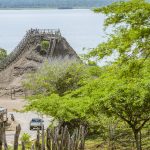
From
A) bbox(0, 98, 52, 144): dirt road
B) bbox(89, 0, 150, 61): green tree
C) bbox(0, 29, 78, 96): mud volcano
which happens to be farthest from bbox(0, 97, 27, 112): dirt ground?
bbox(89, 0, 150, 61): green tree

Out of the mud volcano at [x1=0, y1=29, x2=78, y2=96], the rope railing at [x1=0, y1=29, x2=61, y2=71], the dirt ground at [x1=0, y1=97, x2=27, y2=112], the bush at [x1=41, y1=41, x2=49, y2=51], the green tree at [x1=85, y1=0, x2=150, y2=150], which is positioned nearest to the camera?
the green tree at [x1=85, y1=0, x2=150, y2=150]

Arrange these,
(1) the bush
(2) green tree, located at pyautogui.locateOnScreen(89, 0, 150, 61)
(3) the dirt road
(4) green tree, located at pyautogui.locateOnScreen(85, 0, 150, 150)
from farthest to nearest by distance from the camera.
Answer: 1. (1) the bush
2. (3) the dirt road
3. (2) green tree, located at pyautogui.locateOnScreen(89, 0, 150, 61)
4. (4) green tree, located at pyautogui.locateOnScreen(85, 0, 150, 150)

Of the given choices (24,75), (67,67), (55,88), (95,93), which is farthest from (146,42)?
(24,75)

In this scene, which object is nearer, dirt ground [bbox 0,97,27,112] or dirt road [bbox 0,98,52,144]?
dirt road [bbox 0,98,52,144]

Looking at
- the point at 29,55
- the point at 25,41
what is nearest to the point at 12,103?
the point at 29,55

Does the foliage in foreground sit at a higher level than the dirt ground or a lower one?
higher

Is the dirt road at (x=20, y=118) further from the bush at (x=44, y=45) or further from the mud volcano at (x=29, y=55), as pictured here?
the bush at (x=44, y=45)

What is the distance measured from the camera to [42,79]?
43.8 m

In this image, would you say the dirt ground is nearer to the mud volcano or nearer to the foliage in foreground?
the mud volcano

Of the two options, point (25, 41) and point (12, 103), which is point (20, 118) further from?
point (25, 41)

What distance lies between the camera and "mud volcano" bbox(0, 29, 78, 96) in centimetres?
7581

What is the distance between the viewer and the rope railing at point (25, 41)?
7844 cm

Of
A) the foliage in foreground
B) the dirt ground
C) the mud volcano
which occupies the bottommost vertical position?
the dirt ground

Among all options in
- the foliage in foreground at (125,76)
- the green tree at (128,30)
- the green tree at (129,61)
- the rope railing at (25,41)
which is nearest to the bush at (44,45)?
the rope railing at (25,41)
